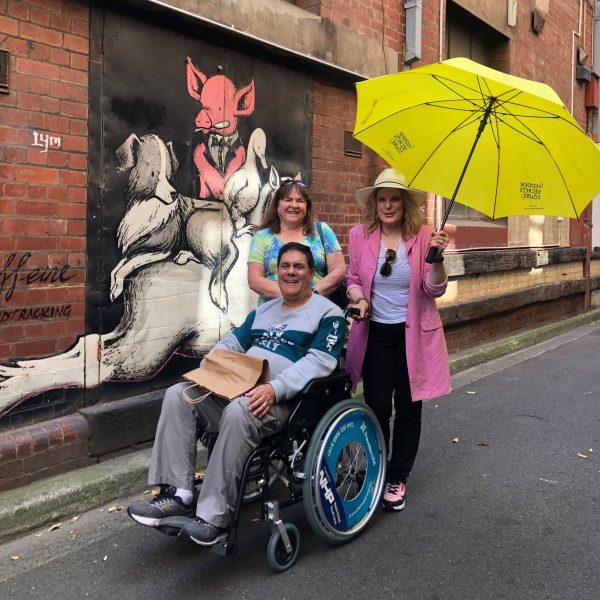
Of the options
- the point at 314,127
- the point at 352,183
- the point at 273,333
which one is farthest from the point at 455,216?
the point at 273,333

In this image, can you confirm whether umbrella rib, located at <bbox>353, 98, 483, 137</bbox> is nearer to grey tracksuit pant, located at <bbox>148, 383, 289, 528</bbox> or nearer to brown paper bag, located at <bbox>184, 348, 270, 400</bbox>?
brown paper bag, located at <bbox>184, 348, 270, 400</bbox>

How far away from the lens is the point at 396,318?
350 cm

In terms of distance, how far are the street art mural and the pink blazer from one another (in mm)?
1569

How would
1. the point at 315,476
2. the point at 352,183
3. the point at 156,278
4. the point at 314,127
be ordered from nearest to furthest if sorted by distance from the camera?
the point at 315,476 < the point at 156,278 < the point at 314,127 < the point at 352,183

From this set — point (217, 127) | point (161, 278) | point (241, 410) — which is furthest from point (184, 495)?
point (217, 127)

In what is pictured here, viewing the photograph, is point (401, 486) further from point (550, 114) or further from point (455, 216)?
point (455, 216)

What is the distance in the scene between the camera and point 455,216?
8.72 m

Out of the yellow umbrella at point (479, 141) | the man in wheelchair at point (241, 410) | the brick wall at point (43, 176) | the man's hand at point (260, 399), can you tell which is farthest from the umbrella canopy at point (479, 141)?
the brick wall at point (43, 176)

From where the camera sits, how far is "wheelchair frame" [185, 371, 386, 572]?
9.28 feet

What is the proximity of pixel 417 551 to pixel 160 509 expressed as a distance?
1.29m

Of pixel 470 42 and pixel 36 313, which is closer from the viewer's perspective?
pixel 36 313

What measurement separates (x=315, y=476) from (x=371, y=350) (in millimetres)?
948

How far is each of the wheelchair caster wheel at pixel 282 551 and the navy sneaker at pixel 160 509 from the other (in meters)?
0.39

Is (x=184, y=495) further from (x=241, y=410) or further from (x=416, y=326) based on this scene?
(x=416, y=326)
